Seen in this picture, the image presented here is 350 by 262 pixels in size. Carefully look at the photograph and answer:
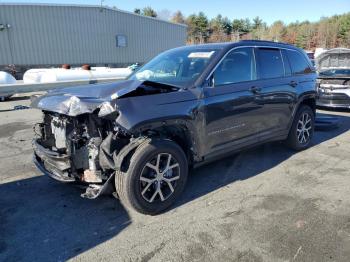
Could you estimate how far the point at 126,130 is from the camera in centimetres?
317

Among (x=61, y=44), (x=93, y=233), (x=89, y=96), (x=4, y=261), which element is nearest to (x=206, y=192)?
(x=93, y=233)

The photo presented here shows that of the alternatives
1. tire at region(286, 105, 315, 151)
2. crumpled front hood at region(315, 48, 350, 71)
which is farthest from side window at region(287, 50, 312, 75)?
crumpled front hood at region(315, 48, 350, 71)

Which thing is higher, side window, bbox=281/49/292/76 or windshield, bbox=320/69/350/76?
side window, bbox=281/49/292/76

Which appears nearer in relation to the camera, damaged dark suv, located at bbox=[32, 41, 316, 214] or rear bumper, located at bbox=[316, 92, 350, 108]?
damaged dark suv, located at bbox=[32, 41, 316, 214]

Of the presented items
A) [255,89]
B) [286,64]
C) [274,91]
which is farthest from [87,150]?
[286,64]

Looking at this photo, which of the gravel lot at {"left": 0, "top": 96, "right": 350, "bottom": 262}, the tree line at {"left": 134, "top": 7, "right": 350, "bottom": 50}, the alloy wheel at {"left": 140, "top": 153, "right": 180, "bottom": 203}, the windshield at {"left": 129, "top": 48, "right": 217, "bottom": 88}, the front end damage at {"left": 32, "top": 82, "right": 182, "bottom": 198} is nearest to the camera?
the gravel lot at {"left": 0, "top": 96, "right": 350, "bottom": 262}

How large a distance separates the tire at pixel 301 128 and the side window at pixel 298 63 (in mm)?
641

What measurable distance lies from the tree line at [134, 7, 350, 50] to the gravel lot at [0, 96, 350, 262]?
66899 millimetres

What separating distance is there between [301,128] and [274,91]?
1.27 metres

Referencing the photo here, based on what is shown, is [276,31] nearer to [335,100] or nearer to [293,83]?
[335,100]

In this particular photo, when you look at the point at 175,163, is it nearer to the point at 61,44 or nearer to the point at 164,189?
the point at 164,189

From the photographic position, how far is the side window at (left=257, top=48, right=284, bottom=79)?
4.82 m

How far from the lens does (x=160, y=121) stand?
3459 millimetres

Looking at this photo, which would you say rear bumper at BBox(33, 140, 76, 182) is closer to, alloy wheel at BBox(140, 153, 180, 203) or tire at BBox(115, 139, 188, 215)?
tire at BBox(115, 139, 188, 215)
